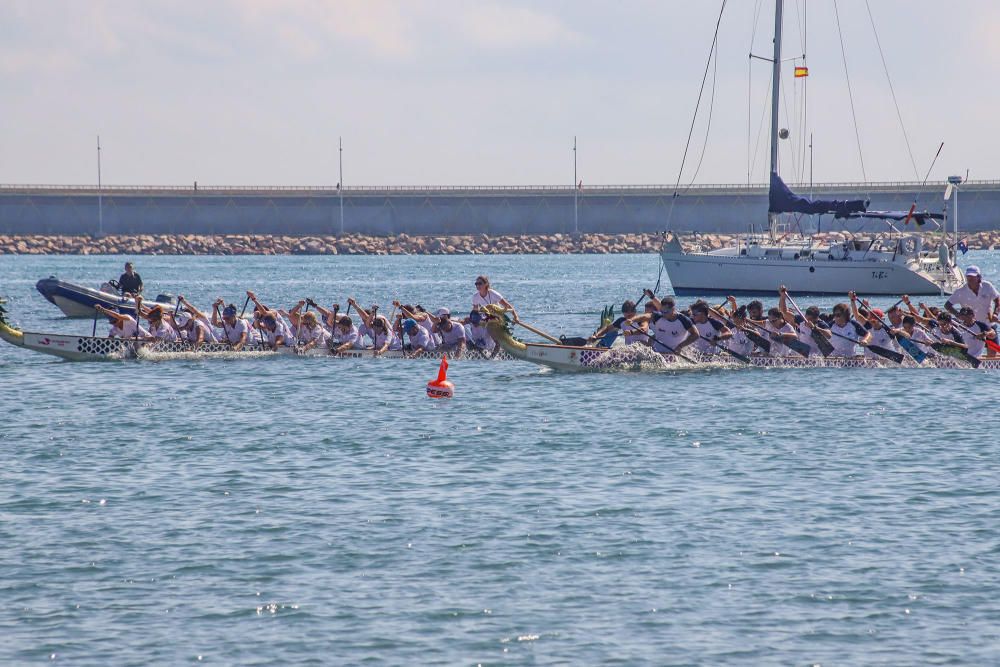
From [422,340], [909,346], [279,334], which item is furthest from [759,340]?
[279,334]

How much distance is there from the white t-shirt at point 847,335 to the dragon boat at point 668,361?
0.15 metres

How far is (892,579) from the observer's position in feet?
44.1

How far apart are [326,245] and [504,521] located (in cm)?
11996

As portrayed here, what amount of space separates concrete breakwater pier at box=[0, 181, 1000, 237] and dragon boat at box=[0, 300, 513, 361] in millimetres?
104294

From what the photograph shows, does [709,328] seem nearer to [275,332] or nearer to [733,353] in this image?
[733,353]

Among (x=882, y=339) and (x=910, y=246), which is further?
(x=910, y=246)

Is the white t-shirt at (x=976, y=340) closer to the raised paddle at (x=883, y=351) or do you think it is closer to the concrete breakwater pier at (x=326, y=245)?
the raised paddle at (x=883, y=351)

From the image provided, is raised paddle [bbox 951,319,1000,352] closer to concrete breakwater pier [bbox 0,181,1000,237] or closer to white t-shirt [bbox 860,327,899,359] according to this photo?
white t-shirt [bbox 860,327,899,359]

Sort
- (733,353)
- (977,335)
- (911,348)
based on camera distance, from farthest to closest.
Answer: (733,353) < (911,348) < (977,335)

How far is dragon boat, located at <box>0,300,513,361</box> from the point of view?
3050cm

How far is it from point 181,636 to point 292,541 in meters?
3.00

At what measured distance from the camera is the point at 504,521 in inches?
619

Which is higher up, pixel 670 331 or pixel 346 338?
pixel 670 331

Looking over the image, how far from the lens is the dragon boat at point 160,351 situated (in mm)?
30500
